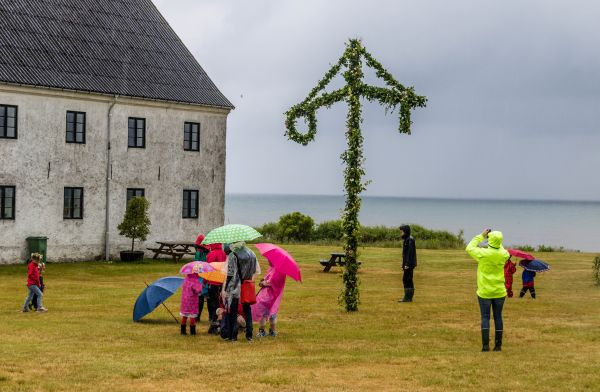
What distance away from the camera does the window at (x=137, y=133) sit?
3634 cm

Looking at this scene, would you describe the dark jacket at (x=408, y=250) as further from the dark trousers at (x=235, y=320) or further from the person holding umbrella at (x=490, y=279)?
the dark trousers at (x=235, y=320)

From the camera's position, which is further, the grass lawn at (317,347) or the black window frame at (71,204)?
the black window frame at (71,204)

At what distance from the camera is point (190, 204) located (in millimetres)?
38250

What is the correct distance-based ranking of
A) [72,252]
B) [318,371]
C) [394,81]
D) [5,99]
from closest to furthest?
[318,371] → [394,81] → [5,99] → [72,252]

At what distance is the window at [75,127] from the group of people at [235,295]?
18644mm

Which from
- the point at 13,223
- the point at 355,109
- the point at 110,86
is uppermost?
the point at 110,86

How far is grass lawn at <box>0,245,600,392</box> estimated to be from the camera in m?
12.4

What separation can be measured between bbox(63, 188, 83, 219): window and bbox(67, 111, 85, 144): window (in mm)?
2083

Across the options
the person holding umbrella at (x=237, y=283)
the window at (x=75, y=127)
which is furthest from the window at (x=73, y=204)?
the person holding umbrella at (x=237, y=283)

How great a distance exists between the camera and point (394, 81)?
67.9 ft

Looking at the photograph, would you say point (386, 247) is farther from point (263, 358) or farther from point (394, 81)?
point (263, 358)

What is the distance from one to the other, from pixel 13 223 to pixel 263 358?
21.0m

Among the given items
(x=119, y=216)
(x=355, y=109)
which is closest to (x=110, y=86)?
(x=119, y=216)

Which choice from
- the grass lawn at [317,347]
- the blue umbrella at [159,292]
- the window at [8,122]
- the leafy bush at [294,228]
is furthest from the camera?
the leafy bush at [294,228]
